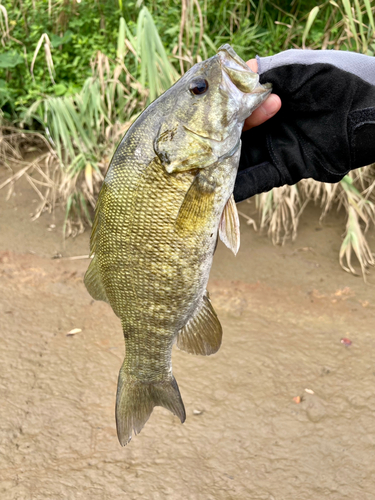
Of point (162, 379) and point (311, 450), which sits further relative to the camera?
point (311, 450)

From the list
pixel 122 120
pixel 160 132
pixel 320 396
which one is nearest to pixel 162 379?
pixel 160 132

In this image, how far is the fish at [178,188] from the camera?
59.9 inches

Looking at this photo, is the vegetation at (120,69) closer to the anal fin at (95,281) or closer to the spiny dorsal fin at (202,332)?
the anal fin at (95,281)

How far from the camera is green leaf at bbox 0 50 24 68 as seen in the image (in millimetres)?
5131

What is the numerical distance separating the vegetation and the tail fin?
2418mm

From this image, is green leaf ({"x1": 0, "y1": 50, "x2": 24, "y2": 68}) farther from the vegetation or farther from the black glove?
the black glove

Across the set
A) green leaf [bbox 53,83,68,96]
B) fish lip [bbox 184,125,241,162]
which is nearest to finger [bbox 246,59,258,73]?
fish lip [bbox 184,125,241,162]

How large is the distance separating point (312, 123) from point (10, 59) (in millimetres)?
4212

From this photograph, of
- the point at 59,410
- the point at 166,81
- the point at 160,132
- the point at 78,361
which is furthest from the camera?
the point at 166,81

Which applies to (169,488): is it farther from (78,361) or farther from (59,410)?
(78,361)

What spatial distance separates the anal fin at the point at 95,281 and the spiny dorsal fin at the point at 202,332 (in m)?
0.30

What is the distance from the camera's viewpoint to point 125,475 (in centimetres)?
269

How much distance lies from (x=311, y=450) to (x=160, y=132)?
6.91 feet

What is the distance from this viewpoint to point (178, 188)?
1.52m
